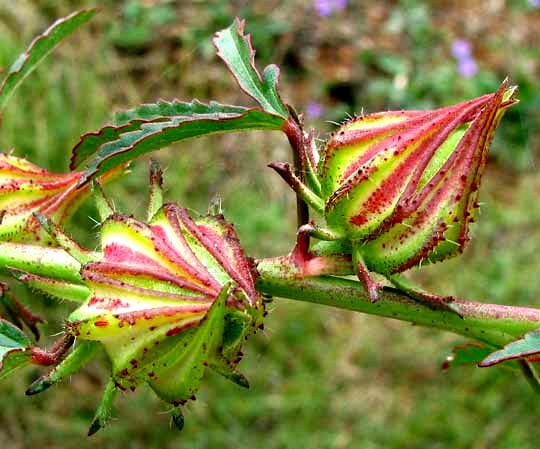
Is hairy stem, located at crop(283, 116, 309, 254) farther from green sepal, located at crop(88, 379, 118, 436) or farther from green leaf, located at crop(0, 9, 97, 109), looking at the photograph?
green leaf, located at crop(0, 9, 97, 109)

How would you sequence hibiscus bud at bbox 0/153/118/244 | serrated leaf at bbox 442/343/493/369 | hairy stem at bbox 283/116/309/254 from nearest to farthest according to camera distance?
hairy stem at bbox 283/116/309/254 < hibiscus bud at bbox 0/153/118/244 < serrated leaf at bbox 442/343/493/369

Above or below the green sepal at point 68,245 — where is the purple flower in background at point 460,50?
below

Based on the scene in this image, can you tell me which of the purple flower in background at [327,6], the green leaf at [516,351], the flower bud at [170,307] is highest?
the flower bud at [170,307]

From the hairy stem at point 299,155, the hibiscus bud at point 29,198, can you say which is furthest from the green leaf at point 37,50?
the hairy stem at point 299,155

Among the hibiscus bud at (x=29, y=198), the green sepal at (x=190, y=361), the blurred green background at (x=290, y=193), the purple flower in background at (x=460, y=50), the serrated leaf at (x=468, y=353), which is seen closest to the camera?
the green sepal at (x=190, y=361)

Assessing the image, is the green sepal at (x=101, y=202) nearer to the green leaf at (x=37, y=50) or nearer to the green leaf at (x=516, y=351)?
the green leaf at (x=37, y=50)

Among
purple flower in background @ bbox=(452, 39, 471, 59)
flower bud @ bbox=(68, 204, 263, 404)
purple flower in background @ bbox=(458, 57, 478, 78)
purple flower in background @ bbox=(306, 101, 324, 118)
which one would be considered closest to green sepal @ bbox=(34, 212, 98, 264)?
flower bud @ bbox=(68, 204, 263, 404)
